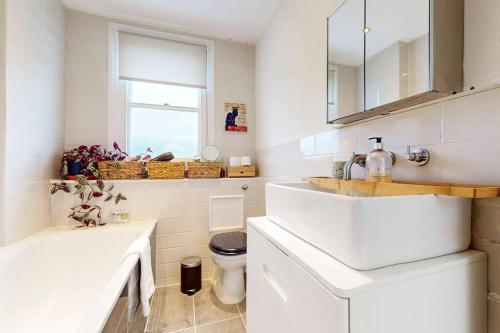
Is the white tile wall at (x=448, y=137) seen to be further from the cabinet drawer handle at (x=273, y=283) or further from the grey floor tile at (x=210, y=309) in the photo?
the grey floor tile at (x=210, y=309)

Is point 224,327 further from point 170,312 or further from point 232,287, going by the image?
point 170,312

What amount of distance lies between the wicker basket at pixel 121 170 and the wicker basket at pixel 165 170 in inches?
3.7

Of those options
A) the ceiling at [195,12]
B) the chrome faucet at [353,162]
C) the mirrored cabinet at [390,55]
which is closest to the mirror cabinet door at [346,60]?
the mirrored cabinet at [390,55]

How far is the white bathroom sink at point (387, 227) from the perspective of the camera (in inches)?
19.5

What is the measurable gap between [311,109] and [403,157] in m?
0.69

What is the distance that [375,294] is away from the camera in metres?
0.45

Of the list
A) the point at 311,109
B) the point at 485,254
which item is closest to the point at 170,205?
the point at 311,109

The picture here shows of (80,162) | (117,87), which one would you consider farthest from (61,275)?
(117,87)

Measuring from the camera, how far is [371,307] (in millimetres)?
440

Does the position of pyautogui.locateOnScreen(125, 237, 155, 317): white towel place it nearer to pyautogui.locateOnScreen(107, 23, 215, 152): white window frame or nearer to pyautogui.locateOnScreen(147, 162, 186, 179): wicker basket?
pyautogui.locateOnScreen(147, 162, 186, 179): wicker basket

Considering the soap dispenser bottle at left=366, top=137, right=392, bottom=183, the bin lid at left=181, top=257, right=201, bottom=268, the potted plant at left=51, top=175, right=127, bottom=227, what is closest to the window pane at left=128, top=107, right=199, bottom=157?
the potted plant at left=51, top=175, right=127, bottom=227

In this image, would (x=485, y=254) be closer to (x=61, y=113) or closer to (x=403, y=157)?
(x=403, y=157)

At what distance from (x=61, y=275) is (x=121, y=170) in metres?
0.85

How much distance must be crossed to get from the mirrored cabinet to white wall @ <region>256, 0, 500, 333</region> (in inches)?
1.7
